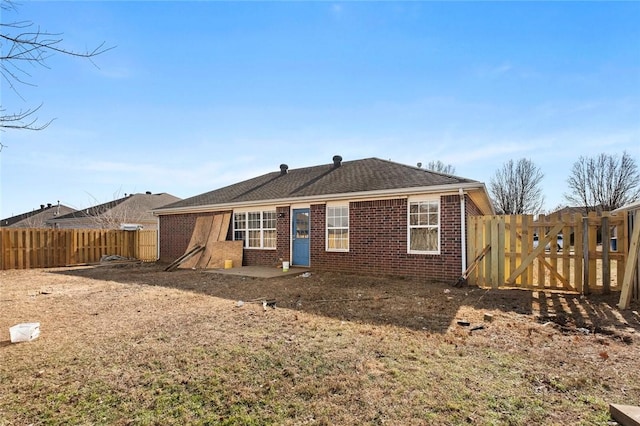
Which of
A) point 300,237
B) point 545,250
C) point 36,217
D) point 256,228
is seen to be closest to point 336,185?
point 300,237

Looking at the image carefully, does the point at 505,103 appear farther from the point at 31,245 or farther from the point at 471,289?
the point at 31,245

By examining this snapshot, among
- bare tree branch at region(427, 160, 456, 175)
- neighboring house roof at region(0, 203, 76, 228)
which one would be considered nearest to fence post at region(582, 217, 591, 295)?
bare tree branch at region(427, 160, 456, 175)

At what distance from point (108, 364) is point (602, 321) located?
7454 millimetres

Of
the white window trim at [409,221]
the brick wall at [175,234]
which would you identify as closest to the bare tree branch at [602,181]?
the white window trim at [409,221]

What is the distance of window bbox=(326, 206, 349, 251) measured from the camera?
38.4 ft

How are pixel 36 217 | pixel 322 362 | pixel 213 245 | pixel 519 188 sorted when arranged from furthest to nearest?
1. pixel 36 217
2. pixel 519 188
3. pixel 213 245
4. pixel 322 362

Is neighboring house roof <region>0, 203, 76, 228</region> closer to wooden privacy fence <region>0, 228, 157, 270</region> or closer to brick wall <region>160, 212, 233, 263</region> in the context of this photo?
wooden privacy fence <region>0, 228, 157, 270</region>

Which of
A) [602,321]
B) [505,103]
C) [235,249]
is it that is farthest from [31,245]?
[505,103]

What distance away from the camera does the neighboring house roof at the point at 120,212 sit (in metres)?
28.6

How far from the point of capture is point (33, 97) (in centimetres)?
348

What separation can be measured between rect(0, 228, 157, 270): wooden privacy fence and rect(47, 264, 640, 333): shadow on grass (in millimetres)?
8447

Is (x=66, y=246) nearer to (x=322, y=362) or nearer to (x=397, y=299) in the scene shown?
(x=397, y=299)

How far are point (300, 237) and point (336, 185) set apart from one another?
2.42 meters

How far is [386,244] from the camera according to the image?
10.8m
